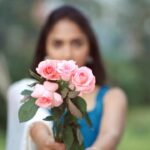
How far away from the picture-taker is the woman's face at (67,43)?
3.09m

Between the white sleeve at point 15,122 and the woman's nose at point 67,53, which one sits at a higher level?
the woman's nose at point 67,53

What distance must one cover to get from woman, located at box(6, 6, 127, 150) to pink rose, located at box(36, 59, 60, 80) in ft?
2.20

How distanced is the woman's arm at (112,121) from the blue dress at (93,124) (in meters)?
0.03

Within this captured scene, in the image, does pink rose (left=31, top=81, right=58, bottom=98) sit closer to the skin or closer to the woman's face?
the skin

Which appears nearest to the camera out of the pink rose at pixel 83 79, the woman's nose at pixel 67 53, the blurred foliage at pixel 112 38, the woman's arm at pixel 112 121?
the pink rose at pixel 83 79

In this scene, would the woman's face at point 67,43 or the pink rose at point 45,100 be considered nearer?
the pink rose at point 45,100

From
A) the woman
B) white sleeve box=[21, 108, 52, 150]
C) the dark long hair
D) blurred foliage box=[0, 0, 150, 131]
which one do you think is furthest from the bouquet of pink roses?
blurred foliage box=[0, 0, 150, 131]

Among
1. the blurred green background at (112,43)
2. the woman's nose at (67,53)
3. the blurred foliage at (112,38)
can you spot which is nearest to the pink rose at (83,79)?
the woman's nose at (67,53)

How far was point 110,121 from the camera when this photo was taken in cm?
297

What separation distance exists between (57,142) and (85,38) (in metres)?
0.89

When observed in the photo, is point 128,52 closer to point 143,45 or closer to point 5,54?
point 143,45

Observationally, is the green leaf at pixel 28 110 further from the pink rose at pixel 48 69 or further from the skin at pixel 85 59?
the skin at pixel 85 59

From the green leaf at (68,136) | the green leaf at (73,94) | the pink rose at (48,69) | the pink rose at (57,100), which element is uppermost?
the pink rose at (48,69)

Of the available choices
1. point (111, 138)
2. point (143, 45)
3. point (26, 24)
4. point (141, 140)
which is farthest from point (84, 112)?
point (143, 45)
